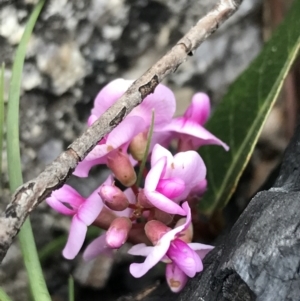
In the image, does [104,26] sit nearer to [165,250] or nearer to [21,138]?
[21,138]

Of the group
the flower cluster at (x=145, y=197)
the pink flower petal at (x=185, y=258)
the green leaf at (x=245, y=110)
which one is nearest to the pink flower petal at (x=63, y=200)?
the flower cluster at (x=145, y=197)

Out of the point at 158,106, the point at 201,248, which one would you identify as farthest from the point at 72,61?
the point at 201,248

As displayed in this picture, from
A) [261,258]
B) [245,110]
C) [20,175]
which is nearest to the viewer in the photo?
[261,258]

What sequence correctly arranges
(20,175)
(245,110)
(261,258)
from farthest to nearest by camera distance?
(245,110) → (20,175) → (261,258)

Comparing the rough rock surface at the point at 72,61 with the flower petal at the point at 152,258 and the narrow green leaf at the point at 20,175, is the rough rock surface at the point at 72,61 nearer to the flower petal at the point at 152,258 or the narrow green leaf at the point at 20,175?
the narrow green leaf at the point at 20,175

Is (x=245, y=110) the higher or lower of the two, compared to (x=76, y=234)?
lower

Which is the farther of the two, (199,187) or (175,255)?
(199,187)

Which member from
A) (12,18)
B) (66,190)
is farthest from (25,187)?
(12,18)

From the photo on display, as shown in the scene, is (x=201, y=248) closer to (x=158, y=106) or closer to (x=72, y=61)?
(x=158, y=106)
